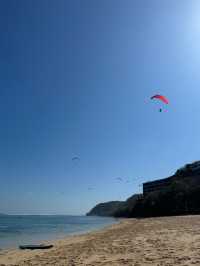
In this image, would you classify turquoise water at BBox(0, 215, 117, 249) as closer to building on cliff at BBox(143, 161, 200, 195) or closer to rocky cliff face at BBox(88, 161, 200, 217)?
rocky cliff face at BBox(88, 161, 200, 217)

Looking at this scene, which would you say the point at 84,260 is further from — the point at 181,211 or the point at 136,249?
the point at 181,211

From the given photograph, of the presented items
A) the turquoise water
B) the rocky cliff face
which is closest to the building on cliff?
the rocky cliff face

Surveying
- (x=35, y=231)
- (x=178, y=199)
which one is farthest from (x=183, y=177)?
(x=35, y=231)

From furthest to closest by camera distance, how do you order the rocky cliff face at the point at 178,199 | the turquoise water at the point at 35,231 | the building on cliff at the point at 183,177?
the building on cliff at the point at 183,177, the rocky cliff face at the point at 178,199, the turquoise water at the point at 35,231

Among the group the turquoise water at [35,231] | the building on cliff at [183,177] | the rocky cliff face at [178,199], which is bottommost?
the turquoise water at [35,231]

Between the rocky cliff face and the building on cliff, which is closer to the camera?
the rocky cliff face

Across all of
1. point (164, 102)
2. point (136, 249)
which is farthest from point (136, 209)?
point (136, 249)

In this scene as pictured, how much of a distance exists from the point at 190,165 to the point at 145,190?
24111 millimetres

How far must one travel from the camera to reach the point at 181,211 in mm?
85000

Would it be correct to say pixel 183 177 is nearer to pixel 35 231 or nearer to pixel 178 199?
pixel 178 199

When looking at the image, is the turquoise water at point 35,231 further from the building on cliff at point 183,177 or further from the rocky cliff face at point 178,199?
the building on cliff at point 183,177

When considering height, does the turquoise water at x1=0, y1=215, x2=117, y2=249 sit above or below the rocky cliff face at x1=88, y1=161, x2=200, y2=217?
below

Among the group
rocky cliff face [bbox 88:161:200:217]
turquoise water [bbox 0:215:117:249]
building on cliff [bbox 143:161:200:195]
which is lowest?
turquoise water [bbox 0:215:117:249]

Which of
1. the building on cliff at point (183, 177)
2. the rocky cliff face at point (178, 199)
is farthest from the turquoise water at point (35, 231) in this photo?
the building on cliff at point (183, 177)
